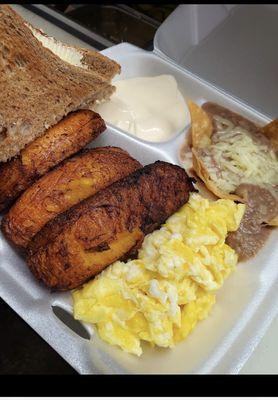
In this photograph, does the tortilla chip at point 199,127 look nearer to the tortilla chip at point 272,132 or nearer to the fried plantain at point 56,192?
the tortilla chip at point 272,132

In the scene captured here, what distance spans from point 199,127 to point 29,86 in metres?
0.64

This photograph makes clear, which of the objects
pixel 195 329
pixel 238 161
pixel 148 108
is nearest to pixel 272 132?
pixel 238 161

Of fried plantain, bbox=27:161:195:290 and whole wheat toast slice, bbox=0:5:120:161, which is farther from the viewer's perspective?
whole wheat toast slice, bbox=0:5:120:161

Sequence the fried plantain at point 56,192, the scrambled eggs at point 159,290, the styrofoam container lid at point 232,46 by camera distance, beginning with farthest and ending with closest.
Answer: the styrofoam container lid at point 232,46 < the fried plantain at point 56,192 < the scrambled eggs at point 159,290

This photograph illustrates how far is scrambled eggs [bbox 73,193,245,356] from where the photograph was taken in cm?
123

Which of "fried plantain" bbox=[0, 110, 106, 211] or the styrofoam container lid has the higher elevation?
"fried plantain" bbox=[0, 110, 106, 211]

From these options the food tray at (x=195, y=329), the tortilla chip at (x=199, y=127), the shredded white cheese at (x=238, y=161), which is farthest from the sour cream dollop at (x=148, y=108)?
the food tray at (x=195, y=329)

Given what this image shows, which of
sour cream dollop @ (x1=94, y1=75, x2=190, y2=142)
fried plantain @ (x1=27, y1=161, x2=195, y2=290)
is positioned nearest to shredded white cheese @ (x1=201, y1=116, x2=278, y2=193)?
sour cream dollop @ (x1=94, y1=75, x2=190, y2=142)

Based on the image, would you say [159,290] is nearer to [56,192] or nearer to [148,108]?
[56,192]

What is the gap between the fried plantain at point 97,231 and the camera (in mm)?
1264

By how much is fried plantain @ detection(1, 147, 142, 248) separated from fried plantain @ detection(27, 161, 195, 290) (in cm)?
5

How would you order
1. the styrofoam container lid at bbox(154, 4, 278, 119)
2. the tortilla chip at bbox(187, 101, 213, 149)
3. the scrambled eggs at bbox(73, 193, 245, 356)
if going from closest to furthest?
the scrambled eggs at bbox(73, 193, 245, 356), the tortilla chip at bbox(187, 101, 213, 149), the styrofoam container lid at bbox(154, 4, 278, 119)

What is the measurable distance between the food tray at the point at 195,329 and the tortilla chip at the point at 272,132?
385 mm

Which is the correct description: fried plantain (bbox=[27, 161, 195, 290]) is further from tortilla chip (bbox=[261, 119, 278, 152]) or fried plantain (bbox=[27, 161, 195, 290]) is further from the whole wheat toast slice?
tortilla chip (bbox=[261, 119, 278, 152])
